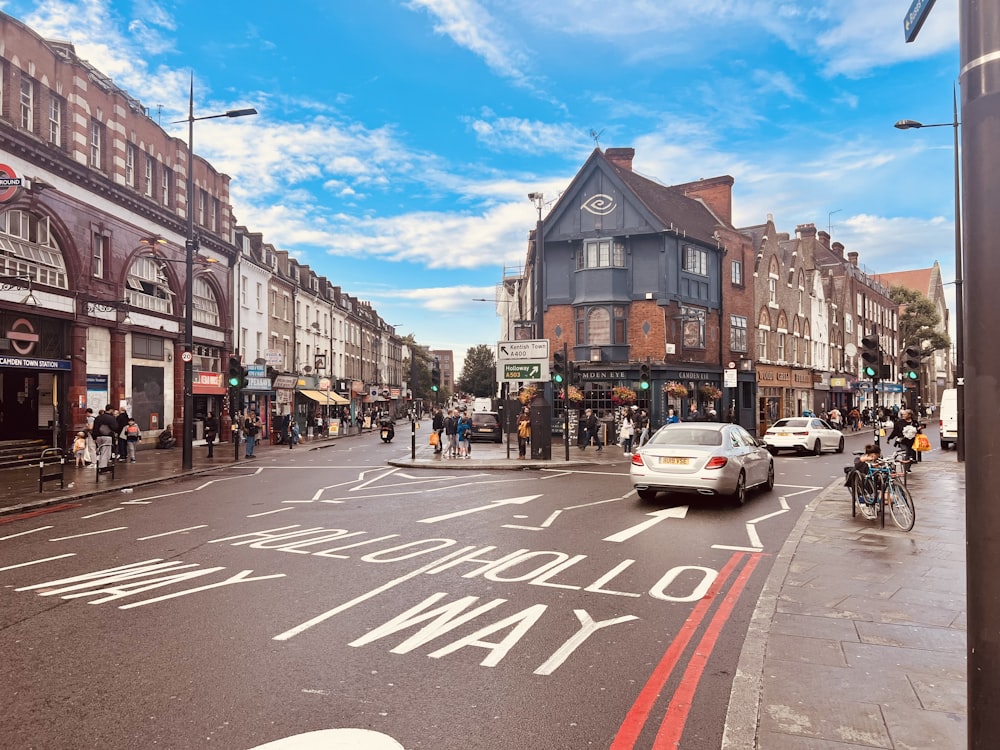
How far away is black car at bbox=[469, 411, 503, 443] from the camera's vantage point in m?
32.6

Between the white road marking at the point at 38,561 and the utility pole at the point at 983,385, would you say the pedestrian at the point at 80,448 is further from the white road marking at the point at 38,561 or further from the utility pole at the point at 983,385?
the utility pole at the point at 983,385

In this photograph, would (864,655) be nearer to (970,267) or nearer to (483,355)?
(970,267)

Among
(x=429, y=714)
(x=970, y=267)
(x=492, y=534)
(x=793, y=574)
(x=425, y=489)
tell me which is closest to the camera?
(x=970, y=267)

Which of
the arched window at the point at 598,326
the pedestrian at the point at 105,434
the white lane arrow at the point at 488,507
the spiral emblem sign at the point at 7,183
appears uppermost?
the spiral emblem sign at the point at 7,183

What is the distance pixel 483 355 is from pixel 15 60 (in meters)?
83.3

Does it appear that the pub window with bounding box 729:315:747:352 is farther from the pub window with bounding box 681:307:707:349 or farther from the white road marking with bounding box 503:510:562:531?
the white road marking with bounding box 503:510:562:531

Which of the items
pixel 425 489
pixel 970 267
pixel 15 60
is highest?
pixel 15 60

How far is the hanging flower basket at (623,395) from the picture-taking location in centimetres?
3152

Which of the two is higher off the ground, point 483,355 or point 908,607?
point 483,355

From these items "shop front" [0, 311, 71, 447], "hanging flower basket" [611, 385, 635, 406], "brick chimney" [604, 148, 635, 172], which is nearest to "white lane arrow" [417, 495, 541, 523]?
"shop front" [0, 311, 71, 447]

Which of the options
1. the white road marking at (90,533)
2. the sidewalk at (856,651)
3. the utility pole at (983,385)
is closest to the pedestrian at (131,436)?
the white road marking at (90,533)

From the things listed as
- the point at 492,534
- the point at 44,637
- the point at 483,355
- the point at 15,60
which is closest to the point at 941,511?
the point at 492,534

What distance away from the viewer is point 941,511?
11.3 m

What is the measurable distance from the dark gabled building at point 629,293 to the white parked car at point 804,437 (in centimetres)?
532
